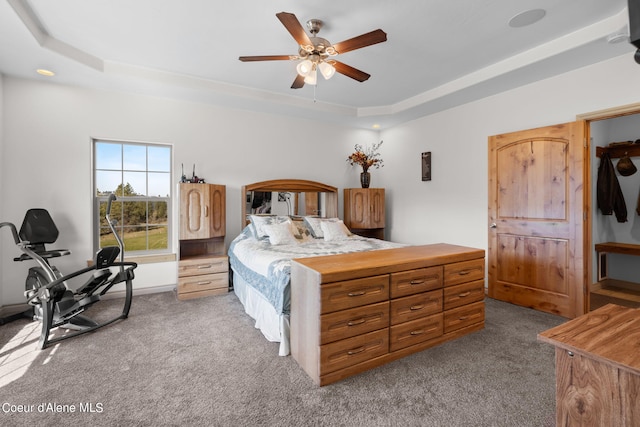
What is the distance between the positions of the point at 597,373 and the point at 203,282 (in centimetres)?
382

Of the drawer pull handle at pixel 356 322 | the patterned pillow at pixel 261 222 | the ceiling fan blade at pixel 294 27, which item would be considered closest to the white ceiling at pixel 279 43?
the ceiling fan blade at pixel 294 27

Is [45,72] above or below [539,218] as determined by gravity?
above

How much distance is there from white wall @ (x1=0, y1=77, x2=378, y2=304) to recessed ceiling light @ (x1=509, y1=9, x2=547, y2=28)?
3192mm

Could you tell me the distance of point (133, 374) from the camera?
2.11 m

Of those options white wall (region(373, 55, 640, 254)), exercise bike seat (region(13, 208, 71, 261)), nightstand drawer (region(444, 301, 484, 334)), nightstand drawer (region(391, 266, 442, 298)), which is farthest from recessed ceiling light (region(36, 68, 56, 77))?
white wall (region(373, 55, 640, 254))

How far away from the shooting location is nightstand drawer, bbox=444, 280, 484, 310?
2547mm

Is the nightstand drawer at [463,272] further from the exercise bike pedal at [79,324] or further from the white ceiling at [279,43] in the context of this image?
the exercise bike pedal at [79,324]

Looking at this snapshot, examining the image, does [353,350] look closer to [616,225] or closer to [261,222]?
[261,222]

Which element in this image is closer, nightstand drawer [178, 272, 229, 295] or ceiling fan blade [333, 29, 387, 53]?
ceiling fan blade [333, 29, 387, 53]

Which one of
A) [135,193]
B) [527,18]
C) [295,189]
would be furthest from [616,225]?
[135,193]

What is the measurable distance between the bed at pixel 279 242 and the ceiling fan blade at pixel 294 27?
5.94 feet

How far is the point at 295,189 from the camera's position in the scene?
489cm

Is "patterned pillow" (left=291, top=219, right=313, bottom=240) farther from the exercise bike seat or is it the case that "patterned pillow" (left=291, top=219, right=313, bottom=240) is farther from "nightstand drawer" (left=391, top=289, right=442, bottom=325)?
the exercise bike seat

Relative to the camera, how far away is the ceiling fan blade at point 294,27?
193 centimetres
